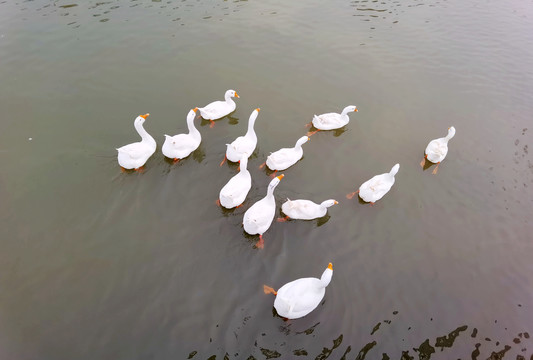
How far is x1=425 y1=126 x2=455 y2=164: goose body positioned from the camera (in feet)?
28.2

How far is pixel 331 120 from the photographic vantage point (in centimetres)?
946

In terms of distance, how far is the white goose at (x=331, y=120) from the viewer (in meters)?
9.42

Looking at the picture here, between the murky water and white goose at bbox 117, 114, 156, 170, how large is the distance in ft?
1.07

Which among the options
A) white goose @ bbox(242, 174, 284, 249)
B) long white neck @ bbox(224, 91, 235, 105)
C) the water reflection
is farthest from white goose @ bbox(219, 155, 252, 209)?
long white neck @ bbox(224, 91, 235, 105)

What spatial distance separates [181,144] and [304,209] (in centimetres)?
367

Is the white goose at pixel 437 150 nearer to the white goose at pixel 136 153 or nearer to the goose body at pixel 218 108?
the goose body at pixel 218 108

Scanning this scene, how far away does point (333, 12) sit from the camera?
14.1 m

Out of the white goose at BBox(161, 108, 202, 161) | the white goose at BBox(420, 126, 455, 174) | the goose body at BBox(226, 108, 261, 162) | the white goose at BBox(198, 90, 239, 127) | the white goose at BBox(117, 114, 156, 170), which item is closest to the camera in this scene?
the white goose at BBox(117, 114, 156, 170)

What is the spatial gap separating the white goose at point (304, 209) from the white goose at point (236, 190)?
104cm

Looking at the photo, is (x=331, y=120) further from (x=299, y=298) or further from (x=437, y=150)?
(x=299, y=298)

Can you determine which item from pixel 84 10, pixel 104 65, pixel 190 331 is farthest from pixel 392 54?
pixel 84 10

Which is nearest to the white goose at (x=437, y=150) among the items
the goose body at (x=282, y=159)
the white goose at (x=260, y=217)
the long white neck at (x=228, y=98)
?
the goose body at (x=282, y=159)

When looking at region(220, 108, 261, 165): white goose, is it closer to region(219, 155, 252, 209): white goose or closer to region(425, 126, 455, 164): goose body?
region(219, 155, 252, 209): white goose

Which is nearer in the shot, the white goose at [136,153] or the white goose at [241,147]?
the white goose at [136,153]
